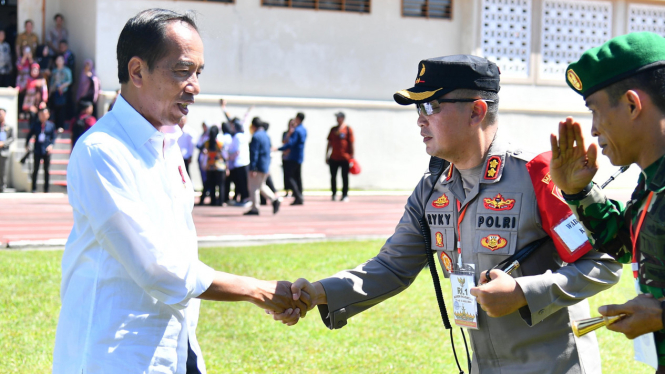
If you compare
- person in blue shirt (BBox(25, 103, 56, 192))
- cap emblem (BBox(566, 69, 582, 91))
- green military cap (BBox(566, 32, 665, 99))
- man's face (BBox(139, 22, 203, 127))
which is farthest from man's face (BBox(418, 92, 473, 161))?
person in blue shirt (BBox(25, 103, 56, 192))

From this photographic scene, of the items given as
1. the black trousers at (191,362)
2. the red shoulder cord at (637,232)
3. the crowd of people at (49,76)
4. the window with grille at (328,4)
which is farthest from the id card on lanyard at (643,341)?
the window with grille at (328,4)

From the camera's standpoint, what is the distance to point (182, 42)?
2.92 m

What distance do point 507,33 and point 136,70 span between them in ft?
78.3

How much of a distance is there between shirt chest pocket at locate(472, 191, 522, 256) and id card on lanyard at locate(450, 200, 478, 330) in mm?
81

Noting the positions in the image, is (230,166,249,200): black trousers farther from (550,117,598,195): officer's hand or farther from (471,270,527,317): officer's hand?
(550,117,598,195): officer's hand

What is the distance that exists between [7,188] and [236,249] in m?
11.9

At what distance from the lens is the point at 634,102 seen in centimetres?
233

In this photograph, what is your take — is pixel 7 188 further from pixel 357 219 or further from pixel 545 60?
pixel 545 60

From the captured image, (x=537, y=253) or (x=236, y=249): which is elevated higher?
(x=537, y=253)

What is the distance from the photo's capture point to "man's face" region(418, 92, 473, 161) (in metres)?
3.21

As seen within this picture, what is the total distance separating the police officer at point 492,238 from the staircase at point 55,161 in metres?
17.4

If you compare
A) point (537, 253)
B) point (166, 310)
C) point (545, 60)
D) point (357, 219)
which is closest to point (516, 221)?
point (537, 253)

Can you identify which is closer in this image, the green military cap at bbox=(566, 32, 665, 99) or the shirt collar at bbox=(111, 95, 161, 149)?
Answer: the green military cap at bbox=(566, 32, 665, 99)

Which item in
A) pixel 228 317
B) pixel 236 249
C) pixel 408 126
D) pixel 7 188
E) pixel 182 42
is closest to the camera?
pixel 182 42
